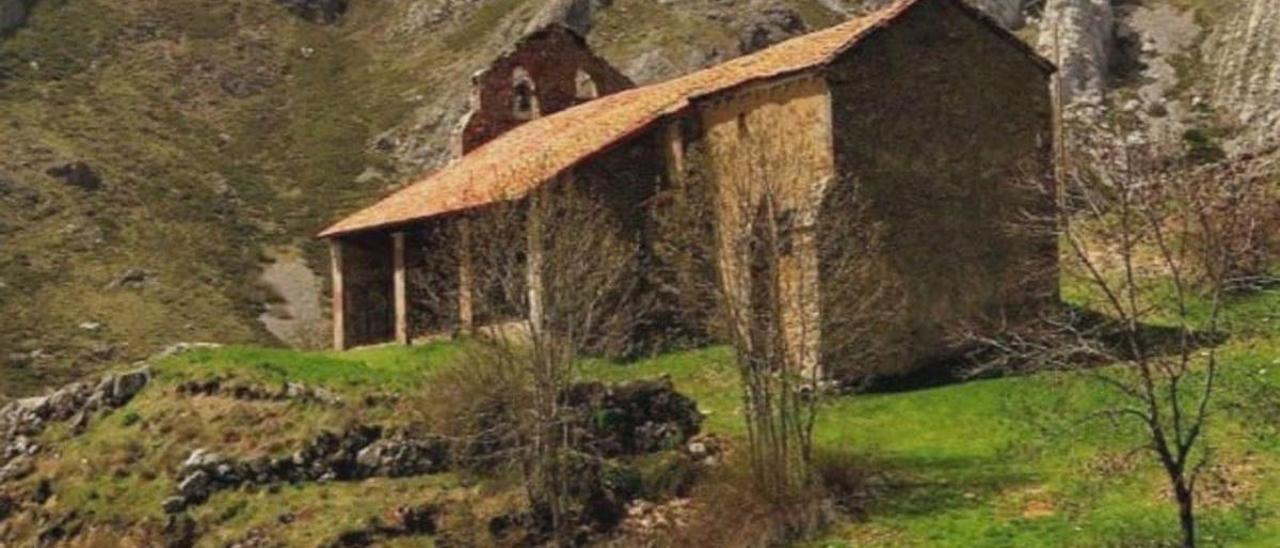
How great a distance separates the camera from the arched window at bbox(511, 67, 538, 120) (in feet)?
160

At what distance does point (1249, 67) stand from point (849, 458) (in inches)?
2926

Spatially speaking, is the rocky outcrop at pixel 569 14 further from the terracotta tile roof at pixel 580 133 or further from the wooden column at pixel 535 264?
the wooden column at pixel 535 264

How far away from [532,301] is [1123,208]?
39.6 feet

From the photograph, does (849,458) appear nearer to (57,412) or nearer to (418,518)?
(418,518)

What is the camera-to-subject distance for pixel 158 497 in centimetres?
2672

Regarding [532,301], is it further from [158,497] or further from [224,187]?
[224,187]

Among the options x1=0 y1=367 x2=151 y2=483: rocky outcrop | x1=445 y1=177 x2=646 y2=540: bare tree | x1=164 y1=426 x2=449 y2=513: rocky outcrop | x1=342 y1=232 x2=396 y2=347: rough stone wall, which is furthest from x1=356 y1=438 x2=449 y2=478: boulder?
x1=342 y1=232 x2=396 y2=347: rough stone wall

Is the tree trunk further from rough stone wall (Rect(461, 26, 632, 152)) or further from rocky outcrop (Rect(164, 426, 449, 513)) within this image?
rough stone wall (Rect(461, 26, 632, 152))

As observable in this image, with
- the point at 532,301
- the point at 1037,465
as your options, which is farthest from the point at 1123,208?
the point at 532,301

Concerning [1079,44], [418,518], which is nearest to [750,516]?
[418,518]

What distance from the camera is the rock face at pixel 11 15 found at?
345 feet

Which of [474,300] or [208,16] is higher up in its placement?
[208,16]

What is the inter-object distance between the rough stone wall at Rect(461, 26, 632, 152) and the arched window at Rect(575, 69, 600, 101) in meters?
0.53

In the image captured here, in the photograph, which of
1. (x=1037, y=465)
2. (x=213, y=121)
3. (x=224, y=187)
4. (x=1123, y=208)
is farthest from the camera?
(x=213, y=121)
